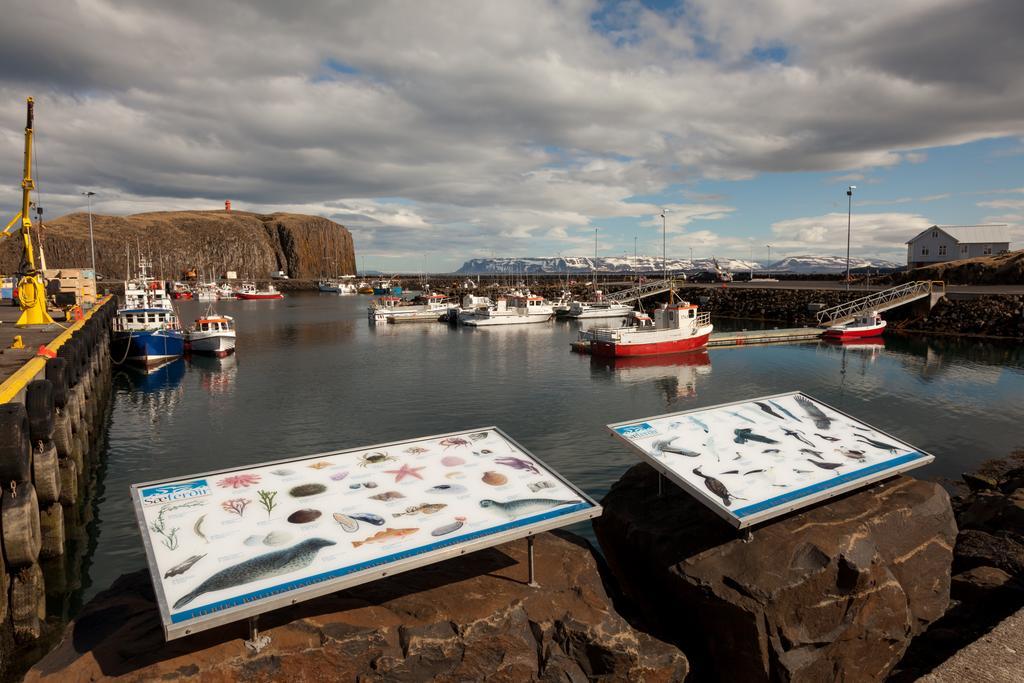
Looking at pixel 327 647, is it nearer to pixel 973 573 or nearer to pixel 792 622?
pixel 792 622

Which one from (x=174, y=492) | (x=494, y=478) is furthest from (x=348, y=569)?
(x=174, y=492)

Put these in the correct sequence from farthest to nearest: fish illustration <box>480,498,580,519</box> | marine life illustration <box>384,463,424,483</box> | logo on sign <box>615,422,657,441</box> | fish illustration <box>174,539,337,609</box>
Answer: logo on sign <box>615,422,657,441</box> → marine life illustration <box>384,463,424,483</box> → fish illustration <box>480,498,580,519</box> → fish illustration <box>174,539,337,609</box>

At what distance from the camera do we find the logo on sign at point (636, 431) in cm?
990

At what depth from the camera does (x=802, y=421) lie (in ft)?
36.4

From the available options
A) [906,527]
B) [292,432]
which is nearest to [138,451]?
[292,432]

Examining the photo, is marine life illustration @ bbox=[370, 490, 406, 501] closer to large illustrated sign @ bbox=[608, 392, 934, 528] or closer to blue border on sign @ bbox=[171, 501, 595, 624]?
blue border on sign @ bbox=[171, 501, 595, 624]

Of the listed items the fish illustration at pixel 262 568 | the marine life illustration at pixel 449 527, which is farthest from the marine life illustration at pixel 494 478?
the fish illustration at pixel 262 568

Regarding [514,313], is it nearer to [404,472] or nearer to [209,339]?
[209,339]

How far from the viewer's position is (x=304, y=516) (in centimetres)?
714

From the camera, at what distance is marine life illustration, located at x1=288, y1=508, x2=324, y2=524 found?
704 cm

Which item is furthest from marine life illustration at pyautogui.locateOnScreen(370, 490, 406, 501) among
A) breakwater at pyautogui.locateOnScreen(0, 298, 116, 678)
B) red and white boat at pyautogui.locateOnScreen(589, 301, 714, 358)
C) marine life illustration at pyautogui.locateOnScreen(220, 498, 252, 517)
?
red and white boat at pyautogui.locateOnScreen(589, 301, 714, 358)

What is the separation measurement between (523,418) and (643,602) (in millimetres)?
17754

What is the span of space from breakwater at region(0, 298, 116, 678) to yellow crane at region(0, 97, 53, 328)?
1052 cm

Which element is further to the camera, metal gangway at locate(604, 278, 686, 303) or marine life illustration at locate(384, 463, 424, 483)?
metal gangway at locate(604, 278, 686, 303)
